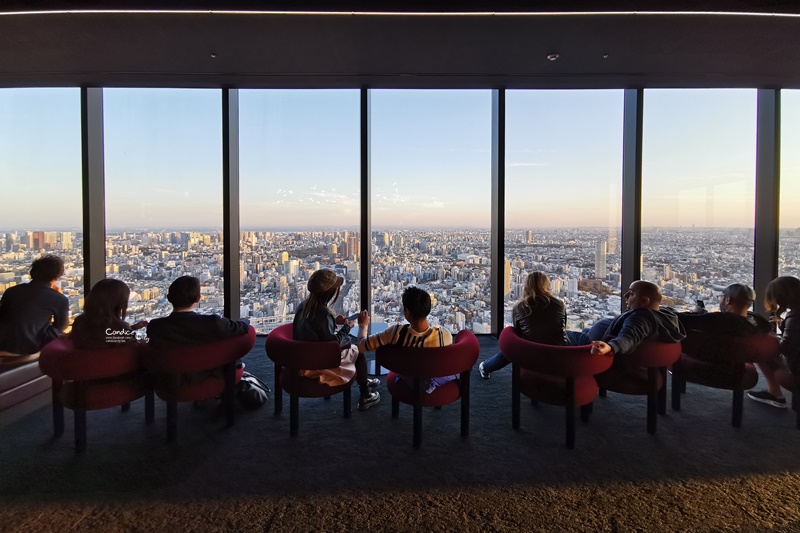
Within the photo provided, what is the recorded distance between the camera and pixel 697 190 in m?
4.73

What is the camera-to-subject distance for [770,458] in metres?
2.15

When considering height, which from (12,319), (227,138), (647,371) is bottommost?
(647,371)

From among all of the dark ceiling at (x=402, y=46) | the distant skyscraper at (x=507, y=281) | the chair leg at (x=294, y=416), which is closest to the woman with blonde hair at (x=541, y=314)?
the chair leg at (x=294, y=416)

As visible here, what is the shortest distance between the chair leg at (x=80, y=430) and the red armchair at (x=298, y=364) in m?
1.20

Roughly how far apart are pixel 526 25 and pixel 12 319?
16.8ft

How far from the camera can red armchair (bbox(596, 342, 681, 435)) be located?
2359 millimetres

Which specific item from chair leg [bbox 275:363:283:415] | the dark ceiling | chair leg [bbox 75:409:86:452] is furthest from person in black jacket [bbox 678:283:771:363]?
chair leg [bbox 75:409:86:452]

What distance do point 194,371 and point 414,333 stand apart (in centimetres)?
148

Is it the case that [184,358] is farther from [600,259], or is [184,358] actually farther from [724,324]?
[600,259]

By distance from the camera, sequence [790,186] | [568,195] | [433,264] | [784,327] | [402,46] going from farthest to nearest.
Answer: [433,264] → [568,195] → [790,186] → [402,46] → [784,327]

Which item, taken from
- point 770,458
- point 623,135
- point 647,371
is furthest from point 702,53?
point 770,458

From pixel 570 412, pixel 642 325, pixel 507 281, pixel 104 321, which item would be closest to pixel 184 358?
pixel 104 321

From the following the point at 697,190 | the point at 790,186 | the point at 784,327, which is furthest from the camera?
the point at 697,190

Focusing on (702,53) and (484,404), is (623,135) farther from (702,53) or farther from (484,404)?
(484,404)
